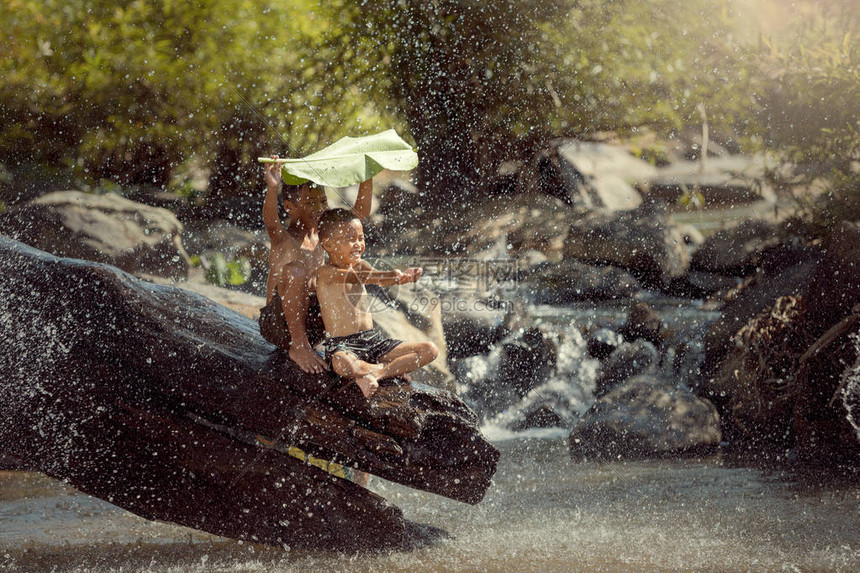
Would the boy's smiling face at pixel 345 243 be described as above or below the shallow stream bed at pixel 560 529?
above

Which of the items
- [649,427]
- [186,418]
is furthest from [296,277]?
[649,427]

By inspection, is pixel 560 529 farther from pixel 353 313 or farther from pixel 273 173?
pixel 273 173

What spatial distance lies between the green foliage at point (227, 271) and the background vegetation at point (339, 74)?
5.98 feet

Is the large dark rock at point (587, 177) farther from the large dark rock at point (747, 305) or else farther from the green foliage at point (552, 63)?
the large dark rock at point (747, 305)

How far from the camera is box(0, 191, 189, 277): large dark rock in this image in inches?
338

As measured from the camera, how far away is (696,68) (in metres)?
11.0

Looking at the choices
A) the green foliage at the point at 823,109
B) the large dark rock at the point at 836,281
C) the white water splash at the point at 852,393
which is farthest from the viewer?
the green foliage at the point at 823,109

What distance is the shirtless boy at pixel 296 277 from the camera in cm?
385

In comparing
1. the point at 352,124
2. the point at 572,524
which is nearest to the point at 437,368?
the point at 572,524

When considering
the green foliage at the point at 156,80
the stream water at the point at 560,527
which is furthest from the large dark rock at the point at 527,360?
the green foliage at the point at 156,80

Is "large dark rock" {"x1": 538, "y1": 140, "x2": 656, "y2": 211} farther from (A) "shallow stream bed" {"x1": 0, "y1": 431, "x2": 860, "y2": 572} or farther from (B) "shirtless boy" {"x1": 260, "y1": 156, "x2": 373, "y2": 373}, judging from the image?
(B) "shirtless boy" {"x1": 260, "y1": 156, "x2": 373, "y2": 373}

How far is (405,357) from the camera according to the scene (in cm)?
382

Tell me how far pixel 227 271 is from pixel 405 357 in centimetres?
685

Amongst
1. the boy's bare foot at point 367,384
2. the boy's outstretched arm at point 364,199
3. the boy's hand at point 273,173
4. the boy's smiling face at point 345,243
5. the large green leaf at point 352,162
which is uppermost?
the large green leaf at point 352,162
